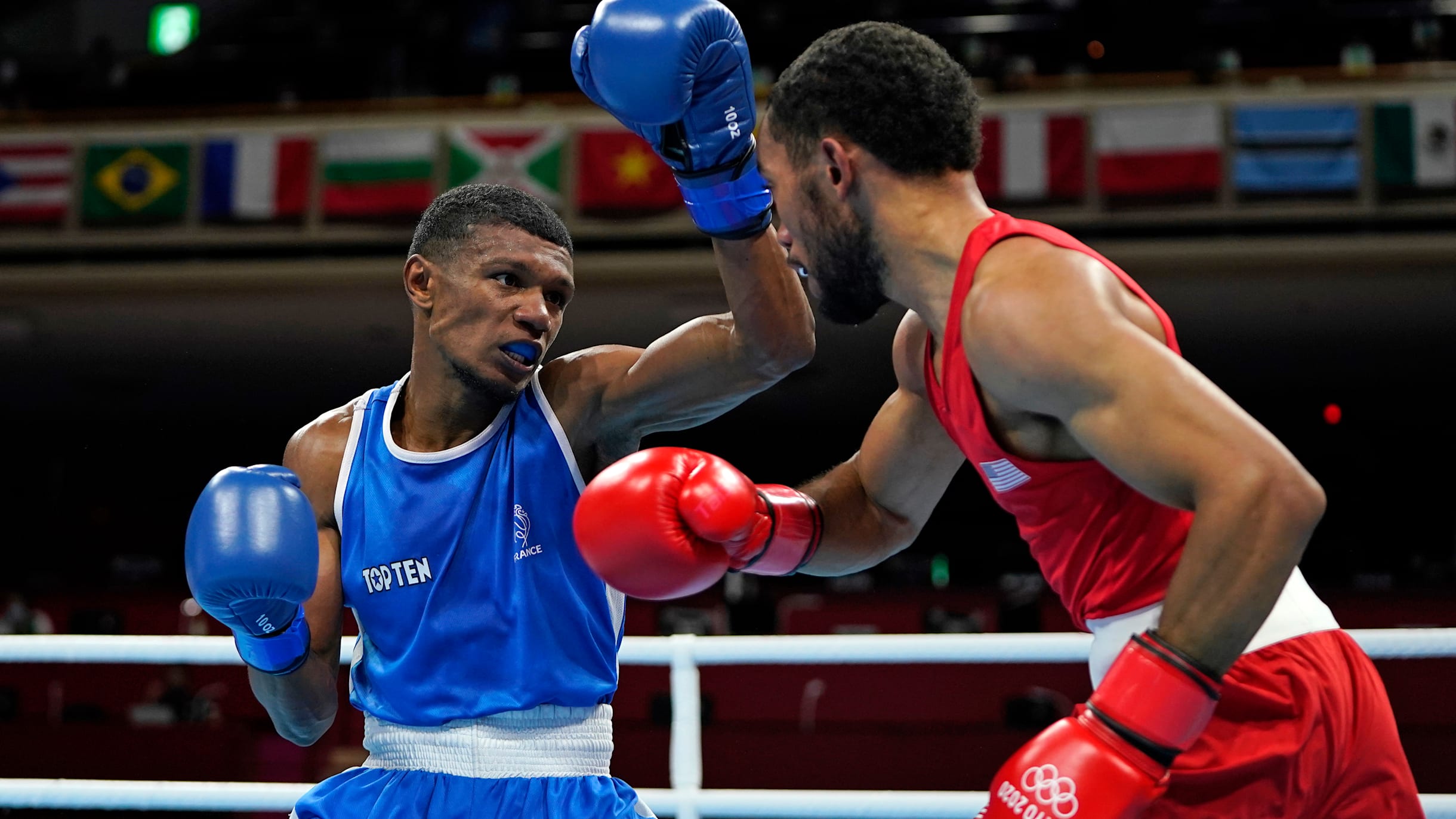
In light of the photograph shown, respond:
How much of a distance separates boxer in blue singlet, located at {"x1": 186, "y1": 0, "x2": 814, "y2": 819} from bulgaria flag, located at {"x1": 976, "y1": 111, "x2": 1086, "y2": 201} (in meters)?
6.95

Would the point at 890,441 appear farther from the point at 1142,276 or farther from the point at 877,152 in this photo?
the point at 1142,276

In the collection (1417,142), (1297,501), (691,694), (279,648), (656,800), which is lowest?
(656,800)

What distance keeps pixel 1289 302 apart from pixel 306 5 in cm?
882

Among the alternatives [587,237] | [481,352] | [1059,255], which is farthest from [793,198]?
[587,237]

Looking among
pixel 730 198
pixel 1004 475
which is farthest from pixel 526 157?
pixel 1004 475

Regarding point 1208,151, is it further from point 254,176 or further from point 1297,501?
point 1297,501

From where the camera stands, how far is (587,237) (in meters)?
9.34

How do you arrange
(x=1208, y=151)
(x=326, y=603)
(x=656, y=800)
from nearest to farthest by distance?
(x=326, y=603)
(x=656, y=800)
(x=1208, y=151)

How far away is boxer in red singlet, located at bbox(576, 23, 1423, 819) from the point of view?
1.27 metres

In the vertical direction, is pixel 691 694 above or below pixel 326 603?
below

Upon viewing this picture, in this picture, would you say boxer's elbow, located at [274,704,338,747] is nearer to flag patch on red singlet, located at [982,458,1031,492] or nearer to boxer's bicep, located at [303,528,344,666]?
boxer's bicep, located at [303,528,344,666]

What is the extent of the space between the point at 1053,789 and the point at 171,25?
1293 centimetres

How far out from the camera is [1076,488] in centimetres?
150

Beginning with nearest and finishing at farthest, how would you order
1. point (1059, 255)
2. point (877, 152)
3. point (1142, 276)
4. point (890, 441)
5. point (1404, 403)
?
point (1059, 255)
point (877, 152)
point (890, 441)
point (1142, 276)
point (1404, 403)
